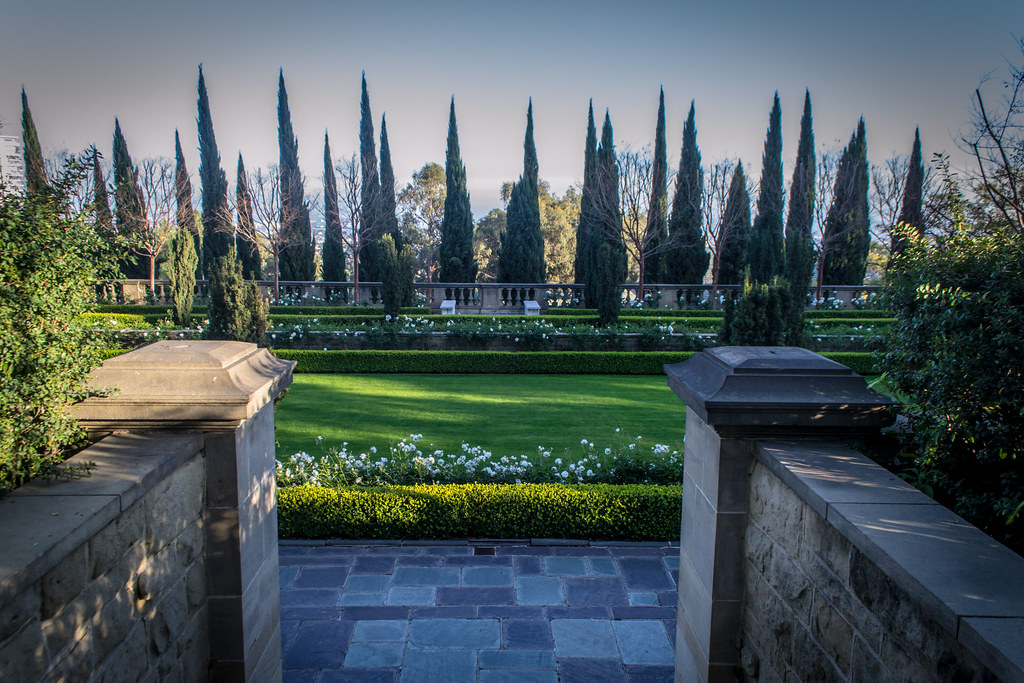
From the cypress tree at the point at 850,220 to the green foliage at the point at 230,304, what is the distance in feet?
72.6

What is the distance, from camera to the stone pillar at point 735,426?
251cm

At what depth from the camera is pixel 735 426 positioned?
8.33 feet

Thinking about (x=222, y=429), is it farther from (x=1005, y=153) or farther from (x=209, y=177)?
(x=209, y=177)

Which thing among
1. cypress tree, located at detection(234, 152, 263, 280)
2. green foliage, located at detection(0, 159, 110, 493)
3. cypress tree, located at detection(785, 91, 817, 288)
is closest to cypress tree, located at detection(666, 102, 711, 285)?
cypress tree, located at detection(785, 91, 817, 288)

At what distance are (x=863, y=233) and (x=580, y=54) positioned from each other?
52.3 feet

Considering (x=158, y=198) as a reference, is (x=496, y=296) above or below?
below

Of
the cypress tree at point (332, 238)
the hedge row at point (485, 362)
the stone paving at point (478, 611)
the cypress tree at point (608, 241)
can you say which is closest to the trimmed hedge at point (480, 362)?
the hedge row at point (485, 362)

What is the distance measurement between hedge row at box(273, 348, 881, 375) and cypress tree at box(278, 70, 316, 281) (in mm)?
13389

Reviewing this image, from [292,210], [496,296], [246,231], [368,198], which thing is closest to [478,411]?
[496,296]

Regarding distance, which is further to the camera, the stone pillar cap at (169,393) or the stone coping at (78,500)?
the stone pillar cap at (169,393)

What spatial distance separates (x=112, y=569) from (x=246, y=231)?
80.9ft

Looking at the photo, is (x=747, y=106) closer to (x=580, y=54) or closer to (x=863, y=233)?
(x=863, y=233)

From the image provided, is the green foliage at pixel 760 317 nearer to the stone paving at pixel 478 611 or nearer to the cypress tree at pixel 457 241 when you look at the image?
the stone paving at pixel 478 611

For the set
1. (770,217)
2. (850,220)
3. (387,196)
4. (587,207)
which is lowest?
(850,220)
